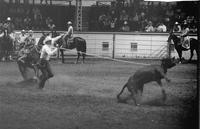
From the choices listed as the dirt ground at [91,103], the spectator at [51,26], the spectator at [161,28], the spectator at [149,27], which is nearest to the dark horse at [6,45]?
the dirt ground at [91,103]

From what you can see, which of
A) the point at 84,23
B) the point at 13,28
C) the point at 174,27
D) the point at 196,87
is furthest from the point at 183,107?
the point at 13,28

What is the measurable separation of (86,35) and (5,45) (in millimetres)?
974

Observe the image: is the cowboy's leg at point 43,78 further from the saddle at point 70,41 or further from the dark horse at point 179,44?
the dark horse at point 179,44

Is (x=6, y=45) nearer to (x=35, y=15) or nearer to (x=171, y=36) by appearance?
(x=35, y=15)

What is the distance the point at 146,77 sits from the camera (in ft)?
29.7

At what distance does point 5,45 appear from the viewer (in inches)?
364

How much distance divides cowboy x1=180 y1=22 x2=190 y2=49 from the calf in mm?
264

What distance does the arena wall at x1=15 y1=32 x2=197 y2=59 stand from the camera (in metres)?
9.20

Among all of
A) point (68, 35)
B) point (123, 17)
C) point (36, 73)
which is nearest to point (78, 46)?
point (68, 35)

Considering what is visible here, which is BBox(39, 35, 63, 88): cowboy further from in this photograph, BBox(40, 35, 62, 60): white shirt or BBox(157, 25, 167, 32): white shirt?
BBox(157, 25, 167, 32): white shirt

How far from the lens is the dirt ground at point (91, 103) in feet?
29.3

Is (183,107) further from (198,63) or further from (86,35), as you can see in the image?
(86,35)

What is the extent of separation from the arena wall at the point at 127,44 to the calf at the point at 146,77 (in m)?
0.12

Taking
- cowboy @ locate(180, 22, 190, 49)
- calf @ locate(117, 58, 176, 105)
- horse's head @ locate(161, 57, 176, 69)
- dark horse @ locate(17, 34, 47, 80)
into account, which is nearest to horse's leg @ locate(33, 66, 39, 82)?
dark horse @ locate(17, 34, 47, 80)
